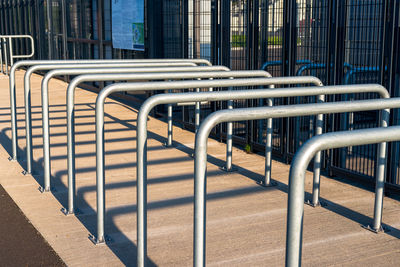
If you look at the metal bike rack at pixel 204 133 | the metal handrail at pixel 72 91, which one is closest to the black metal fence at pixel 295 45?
Answer: the metal handrail at pixel 72 91

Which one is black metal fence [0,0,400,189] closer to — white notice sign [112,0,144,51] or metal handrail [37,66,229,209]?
white notice sign [112,0,144,51]

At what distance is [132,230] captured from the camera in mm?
3895

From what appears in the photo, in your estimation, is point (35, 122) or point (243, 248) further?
point (35, 122)

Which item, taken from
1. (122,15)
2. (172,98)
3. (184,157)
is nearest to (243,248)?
(172,98)

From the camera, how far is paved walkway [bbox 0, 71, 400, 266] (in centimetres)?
350

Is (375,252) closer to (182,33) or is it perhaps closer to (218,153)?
(218,153)

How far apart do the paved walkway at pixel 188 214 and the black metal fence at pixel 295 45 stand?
37cm

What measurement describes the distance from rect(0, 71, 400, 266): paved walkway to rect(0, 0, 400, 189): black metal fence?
0.37m

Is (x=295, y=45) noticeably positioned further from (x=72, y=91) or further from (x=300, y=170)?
(x=300, y=170)

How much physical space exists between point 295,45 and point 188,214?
239cm

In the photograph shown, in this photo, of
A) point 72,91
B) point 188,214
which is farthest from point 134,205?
point 72,91

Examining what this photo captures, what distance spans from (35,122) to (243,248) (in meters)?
5.38

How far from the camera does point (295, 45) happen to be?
5727 millimetres

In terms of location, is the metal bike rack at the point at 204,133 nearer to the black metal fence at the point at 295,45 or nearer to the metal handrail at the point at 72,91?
the metal handrail at the point at 72,91
